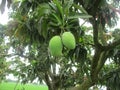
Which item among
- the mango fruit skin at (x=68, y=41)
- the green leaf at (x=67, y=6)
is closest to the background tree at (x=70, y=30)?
the green leaf at (x=67, y=6)

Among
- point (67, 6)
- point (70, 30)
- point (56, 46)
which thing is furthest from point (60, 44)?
point (70, 30)

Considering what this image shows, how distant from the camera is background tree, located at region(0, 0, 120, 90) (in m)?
2.42

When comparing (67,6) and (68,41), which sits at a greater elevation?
(67,6)

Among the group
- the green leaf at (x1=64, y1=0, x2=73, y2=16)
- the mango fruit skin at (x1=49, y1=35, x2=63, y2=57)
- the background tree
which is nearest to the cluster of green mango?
the mango fruit skin at (x1=49, y1=35, x2=63, y2=57)

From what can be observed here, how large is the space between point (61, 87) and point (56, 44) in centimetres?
552

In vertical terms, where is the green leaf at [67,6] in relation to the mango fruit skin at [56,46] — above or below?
above

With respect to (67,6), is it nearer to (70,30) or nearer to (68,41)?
(70,30)

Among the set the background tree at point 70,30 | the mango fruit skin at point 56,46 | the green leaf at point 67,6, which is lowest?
the mango fruit skin at point 56,46

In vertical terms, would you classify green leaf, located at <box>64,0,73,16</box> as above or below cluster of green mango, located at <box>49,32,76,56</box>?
above

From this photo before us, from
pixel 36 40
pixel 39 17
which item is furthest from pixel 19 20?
pixel 39 17

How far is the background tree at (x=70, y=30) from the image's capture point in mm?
2416

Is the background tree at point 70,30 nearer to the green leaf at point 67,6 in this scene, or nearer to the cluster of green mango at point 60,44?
the green leaf at point 67,6

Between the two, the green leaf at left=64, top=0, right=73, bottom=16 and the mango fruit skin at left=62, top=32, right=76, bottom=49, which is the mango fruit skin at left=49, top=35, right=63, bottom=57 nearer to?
the mango fruit skin at left=62, top=32, right=76, bottom=49

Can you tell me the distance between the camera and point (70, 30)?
2.59 meters
